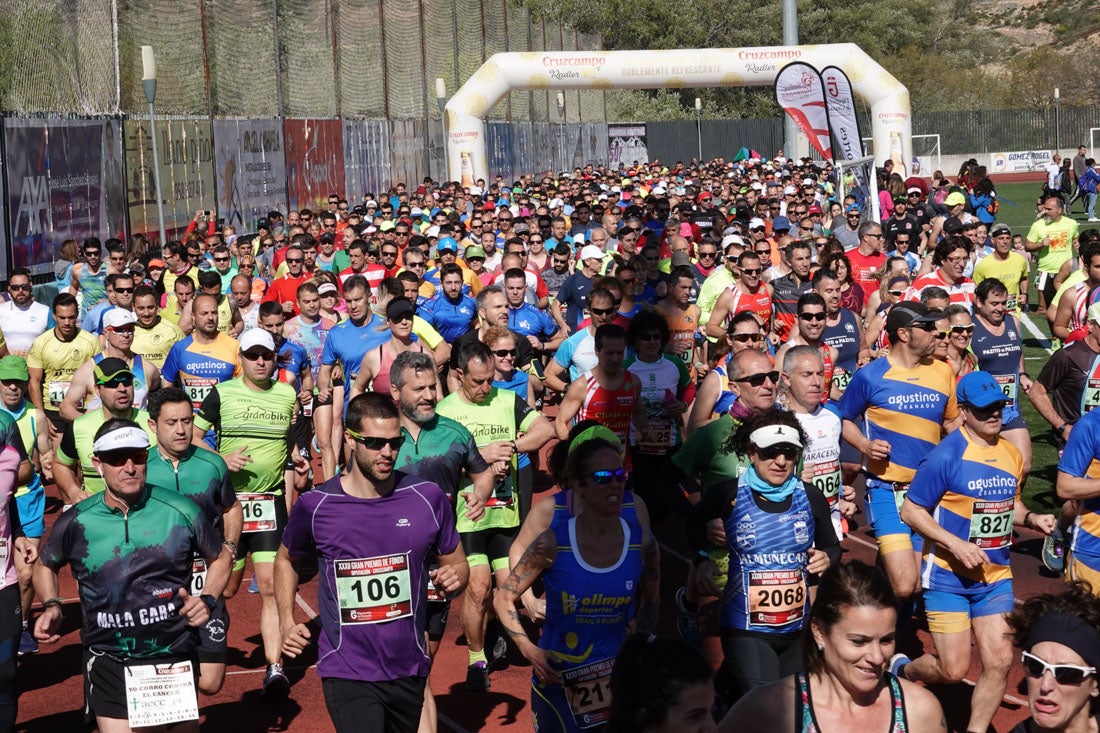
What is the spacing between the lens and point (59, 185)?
20984mm

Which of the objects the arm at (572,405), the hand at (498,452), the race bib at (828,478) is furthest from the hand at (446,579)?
the arm at (572,405)

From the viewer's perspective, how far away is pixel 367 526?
226 inches

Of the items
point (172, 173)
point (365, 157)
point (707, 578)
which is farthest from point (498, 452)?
point (365, 157)

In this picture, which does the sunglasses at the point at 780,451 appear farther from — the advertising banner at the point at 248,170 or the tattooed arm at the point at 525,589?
the advertising banner at the point at 248,170

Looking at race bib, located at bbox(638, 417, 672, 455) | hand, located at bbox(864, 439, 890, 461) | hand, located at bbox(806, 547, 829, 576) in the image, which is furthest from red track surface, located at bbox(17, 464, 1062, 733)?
hand, located at bbox(806, 547, 829, 576)

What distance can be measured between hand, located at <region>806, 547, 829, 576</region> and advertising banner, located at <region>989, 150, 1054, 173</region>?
65725 mm

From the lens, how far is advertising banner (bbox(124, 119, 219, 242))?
24.1 meters

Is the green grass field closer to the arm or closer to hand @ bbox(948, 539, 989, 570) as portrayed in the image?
the arm

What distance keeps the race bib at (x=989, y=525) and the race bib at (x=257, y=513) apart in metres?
4.02

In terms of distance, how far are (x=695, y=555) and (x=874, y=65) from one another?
3135 centimetres

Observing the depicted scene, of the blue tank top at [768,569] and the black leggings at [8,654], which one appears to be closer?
the blue tank top at [768,569]

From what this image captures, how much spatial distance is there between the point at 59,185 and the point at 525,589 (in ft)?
55.3

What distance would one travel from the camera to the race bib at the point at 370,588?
5.73 metres

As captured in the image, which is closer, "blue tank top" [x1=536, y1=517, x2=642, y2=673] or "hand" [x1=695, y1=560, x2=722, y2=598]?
"blue tank top" [x1=536, y1=517, x2=642, y2=673]
